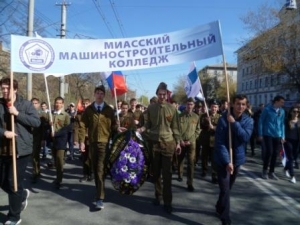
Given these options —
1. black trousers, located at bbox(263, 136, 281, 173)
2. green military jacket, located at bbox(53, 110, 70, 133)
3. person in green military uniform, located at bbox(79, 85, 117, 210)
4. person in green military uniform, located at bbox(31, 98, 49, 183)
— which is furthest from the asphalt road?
green military jacket, located at bbox(53, 110, 70, 133)

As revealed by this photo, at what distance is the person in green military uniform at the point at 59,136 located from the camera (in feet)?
22.9

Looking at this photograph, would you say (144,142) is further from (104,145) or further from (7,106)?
(7,106)

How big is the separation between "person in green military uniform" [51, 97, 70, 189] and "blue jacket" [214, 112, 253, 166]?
3.29 meters

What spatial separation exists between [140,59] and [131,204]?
7.86 feet

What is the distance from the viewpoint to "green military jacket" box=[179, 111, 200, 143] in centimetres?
752

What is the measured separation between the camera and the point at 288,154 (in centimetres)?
877

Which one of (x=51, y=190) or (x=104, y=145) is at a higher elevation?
(x=104, y=145)

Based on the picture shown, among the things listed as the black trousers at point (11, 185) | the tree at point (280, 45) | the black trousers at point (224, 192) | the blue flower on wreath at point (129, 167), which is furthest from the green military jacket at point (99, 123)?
the tree at point (280, 45)

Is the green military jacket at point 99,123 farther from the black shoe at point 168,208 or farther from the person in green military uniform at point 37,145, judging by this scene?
the person in green military uniform at point 37,145

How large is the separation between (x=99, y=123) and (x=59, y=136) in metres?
1.53

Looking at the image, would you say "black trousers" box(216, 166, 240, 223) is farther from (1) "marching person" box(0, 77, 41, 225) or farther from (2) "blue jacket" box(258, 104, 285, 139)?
(2) "blue jacket" box(258, 104, 285, 139)

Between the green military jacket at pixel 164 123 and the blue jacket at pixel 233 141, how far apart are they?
967 mm

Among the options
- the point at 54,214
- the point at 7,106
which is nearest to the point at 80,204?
the point at 54,214

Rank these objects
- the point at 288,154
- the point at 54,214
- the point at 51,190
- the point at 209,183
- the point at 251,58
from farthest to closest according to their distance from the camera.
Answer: the point at 251,58, the point at 288,154, the point at 209,183, the point at 51,190, the point at 54,214
